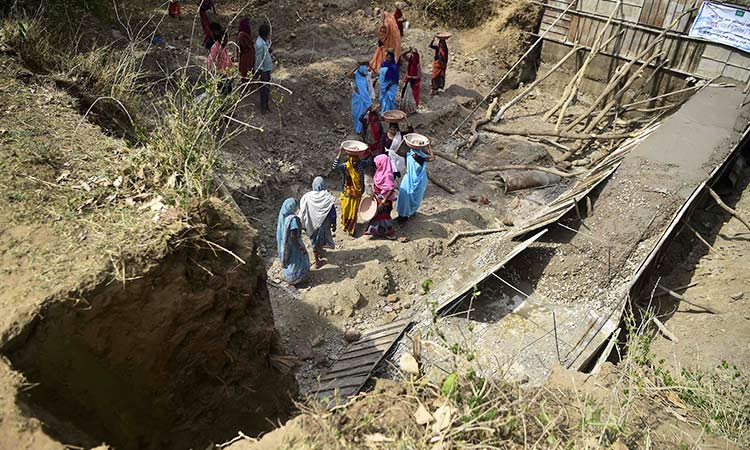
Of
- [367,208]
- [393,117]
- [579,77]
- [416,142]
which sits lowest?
[367,208]

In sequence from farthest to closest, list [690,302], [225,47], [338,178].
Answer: [338,178], [225,47], [690,302]

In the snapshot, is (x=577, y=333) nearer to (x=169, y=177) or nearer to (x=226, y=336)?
(x=226, y=336)

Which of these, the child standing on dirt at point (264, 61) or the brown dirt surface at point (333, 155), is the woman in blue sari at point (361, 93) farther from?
the child standing on dirt at point (264, 61)

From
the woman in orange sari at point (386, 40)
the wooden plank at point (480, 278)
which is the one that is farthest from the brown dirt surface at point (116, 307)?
the woman in orange sari at point (386, 40)

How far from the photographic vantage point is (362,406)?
309 cm

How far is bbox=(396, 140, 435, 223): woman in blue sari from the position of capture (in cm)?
800

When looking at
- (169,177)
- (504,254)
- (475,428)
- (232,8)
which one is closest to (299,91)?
(232,8)

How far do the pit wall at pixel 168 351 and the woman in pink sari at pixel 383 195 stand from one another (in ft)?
11.0

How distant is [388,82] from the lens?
9891 millimetres

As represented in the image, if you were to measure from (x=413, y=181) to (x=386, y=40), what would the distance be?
3.97 meters

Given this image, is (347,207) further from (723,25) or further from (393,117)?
(723,25)

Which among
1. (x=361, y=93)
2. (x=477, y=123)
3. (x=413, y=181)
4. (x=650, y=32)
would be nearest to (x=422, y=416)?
(x=413, y=181)

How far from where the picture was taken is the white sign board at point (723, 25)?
9852mm

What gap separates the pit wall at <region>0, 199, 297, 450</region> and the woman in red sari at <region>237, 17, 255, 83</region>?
523cm
